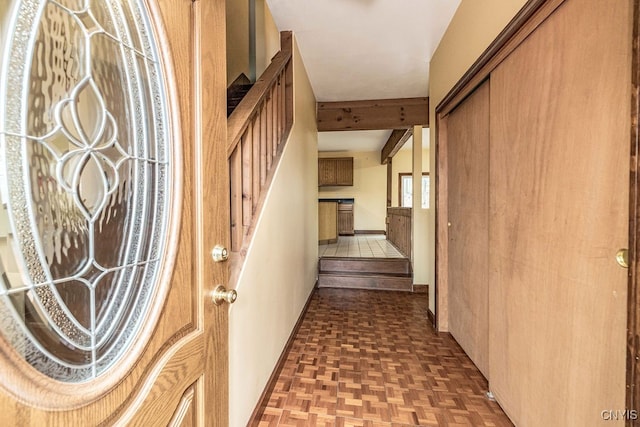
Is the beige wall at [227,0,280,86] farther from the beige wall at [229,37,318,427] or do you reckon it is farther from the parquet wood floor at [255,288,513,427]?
the parquet wood floor at [255,288,513,427]

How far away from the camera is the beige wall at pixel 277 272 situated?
53.7 inches

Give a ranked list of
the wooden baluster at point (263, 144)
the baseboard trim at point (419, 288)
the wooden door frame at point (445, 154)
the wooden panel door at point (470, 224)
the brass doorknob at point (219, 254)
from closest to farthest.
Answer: the wooden door frame at point (445, 154) < the brass doorknob at point (219, 254) < the wooden baluster at point (263, 144) < the wooden panel door at point (470, 224) < the baseboard trim at point (419, 288)

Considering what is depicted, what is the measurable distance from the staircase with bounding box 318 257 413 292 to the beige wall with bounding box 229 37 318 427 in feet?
2.20

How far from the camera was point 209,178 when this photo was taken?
82 cm

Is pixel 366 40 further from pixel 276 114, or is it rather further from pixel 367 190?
pixel 367 190

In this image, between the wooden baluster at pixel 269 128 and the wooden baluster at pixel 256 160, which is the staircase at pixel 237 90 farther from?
the wooden baluster at pixel 256 160

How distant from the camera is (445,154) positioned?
2475 mm

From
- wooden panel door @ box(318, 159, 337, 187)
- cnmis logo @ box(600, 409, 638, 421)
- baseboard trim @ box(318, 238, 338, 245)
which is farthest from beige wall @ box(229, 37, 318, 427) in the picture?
wooden panel door @ box(318, 159, 337, 187)

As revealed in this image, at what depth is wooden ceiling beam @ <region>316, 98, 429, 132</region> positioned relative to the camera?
149 inches

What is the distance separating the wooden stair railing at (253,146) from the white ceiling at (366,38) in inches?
12.8

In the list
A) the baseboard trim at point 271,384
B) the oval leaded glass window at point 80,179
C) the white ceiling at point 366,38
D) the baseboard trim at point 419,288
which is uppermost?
the white ceiling at point 366,38

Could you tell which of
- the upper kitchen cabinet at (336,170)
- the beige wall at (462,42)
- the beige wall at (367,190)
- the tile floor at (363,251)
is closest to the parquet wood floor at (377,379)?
the beige wall at (462,42)

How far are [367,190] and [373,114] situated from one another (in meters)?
4.08

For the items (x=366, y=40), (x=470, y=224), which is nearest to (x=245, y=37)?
(x=366, y=40)
